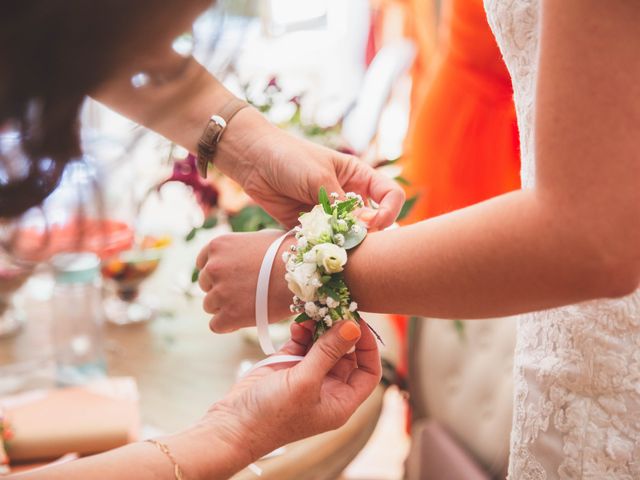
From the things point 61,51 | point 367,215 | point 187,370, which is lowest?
point 187,370

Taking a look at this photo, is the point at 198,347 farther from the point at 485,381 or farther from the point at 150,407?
the point at 485,381

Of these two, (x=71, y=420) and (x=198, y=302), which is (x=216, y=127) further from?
(x=198, y=302)

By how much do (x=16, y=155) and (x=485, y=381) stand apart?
1111 millimetres

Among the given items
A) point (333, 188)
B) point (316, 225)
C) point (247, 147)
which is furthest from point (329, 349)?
point (247, 147)

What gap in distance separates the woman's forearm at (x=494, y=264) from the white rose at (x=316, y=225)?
86 millimetres

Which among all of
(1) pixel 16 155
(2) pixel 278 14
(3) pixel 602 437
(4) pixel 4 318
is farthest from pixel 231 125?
(2) pixel 278 14

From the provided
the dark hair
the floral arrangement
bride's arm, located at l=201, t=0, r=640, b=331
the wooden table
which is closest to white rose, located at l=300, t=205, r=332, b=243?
the floral arrangement

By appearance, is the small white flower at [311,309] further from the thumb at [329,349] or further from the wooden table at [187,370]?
the wooden table at [187,370]

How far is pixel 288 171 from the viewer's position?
1.06 m

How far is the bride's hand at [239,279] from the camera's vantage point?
3.15ft

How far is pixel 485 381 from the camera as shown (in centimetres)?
151

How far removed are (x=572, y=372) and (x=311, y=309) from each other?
0.35m

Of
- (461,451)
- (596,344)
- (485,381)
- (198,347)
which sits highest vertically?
(596,344)

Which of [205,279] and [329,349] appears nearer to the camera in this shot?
[329,349]
